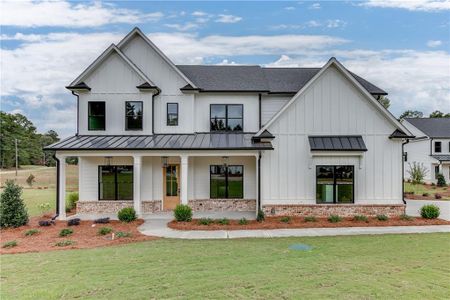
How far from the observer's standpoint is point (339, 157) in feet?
50.9

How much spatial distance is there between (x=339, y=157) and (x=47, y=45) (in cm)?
1884

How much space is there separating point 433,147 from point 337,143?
30.7 metres

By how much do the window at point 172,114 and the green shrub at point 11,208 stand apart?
8.10 meters

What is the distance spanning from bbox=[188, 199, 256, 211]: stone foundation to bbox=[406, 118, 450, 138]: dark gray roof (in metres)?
32.3

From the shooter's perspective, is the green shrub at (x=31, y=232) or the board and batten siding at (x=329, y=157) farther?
the board and batten siding at (x=329, y=157)

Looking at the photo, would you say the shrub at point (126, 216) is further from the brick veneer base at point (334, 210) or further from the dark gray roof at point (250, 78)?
the dark gray roof at point (250, 78)

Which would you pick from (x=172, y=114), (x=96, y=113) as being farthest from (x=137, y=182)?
(x=96, y=113)

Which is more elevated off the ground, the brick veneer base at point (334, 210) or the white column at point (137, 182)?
the white column at point (137, 182)

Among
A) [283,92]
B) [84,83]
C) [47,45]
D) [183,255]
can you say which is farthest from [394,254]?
[47,45]

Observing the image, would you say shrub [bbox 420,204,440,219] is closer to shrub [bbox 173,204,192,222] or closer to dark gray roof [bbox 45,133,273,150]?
dark gray roof [bbox 45,133,273,150]

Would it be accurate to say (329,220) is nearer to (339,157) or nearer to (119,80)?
(339,157)

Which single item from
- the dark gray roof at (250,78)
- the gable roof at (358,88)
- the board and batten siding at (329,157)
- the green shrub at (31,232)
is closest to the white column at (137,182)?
the green shrub at (31,232)

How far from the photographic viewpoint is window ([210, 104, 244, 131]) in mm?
18172

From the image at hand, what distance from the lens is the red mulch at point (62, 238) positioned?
36.2 feet
